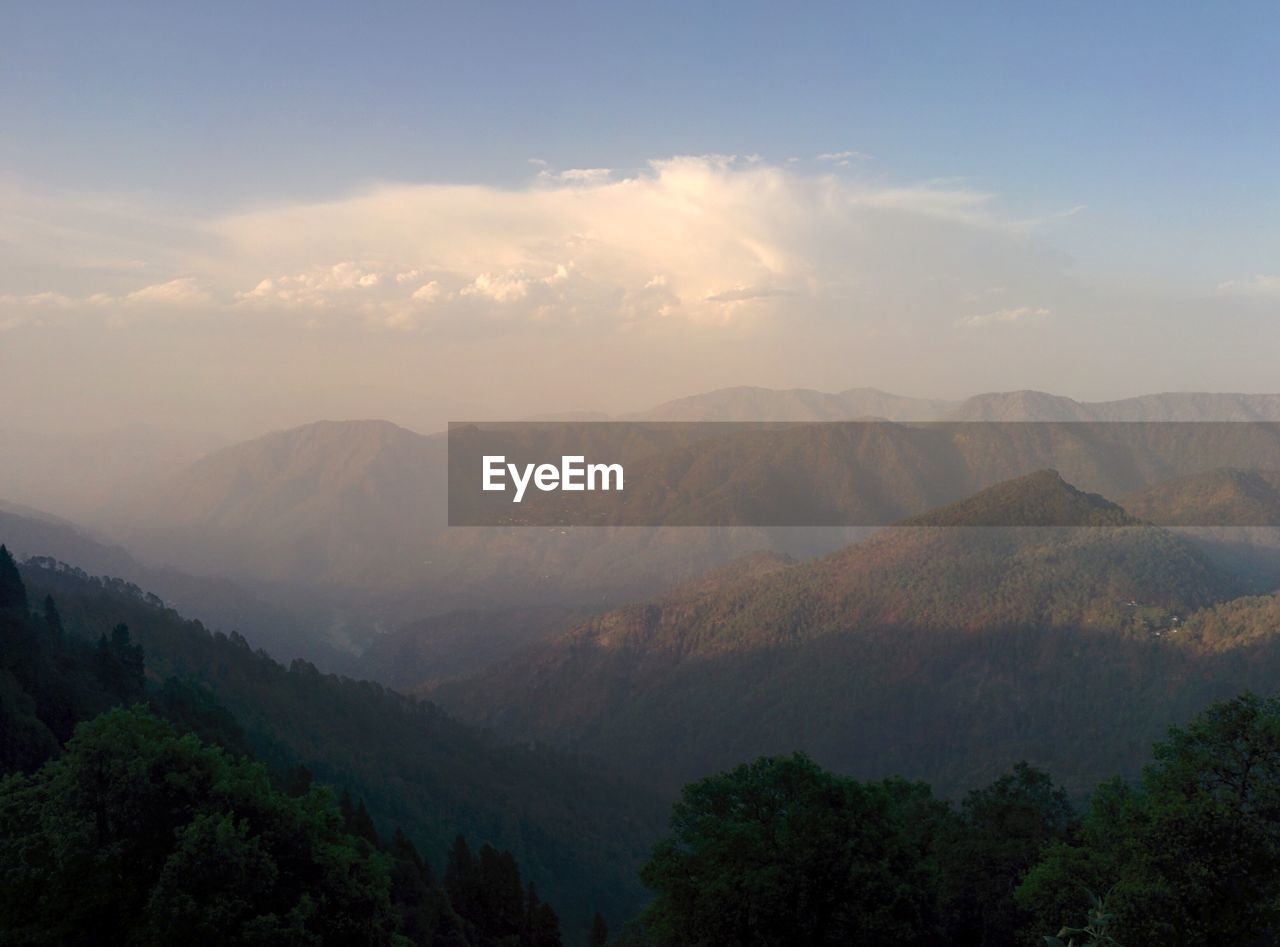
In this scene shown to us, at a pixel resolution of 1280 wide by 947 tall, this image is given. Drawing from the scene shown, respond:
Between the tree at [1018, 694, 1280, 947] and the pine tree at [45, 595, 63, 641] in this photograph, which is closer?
the tree at [1018, 694, 1280, 947]

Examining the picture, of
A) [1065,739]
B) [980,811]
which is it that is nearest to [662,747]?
[1065,739]

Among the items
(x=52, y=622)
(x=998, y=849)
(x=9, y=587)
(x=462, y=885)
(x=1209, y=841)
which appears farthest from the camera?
(x=52, y=622)

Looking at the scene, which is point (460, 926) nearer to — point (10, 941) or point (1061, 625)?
point (10, 941)

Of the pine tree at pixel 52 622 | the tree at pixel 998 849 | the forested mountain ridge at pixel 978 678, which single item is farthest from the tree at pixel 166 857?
the forested mountain ridge at pixel 978 678

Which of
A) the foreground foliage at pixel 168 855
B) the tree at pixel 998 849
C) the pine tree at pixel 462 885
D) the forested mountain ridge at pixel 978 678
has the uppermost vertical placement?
the foreground foliage at pixel 168 855

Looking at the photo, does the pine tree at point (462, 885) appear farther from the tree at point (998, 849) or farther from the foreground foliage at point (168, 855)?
the tree at point (998, 849)

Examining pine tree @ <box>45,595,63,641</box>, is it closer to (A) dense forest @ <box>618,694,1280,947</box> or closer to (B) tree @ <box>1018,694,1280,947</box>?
(A) dense forest @ <box>618,694,1280,947</box>

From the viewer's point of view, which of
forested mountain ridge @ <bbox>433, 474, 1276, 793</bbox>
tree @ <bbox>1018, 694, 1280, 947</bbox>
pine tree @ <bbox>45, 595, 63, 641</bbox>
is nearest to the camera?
tree @ <bbox>1018, 694, 1280, 947</bbox>

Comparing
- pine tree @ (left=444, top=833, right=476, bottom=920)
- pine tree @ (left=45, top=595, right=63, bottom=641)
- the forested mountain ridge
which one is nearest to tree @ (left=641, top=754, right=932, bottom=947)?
pine tree @ (left=444, top=833, right=476, bottom=920)

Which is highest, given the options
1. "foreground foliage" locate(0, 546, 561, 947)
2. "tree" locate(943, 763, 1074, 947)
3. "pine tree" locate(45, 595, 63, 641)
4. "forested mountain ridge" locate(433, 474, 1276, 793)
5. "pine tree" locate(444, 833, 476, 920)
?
"foreground foliage" locate(0, 546, 561, 947)

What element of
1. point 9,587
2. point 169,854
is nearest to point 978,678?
point 9,587

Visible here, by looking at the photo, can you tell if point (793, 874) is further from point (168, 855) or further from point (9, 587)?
point (9, 587)
